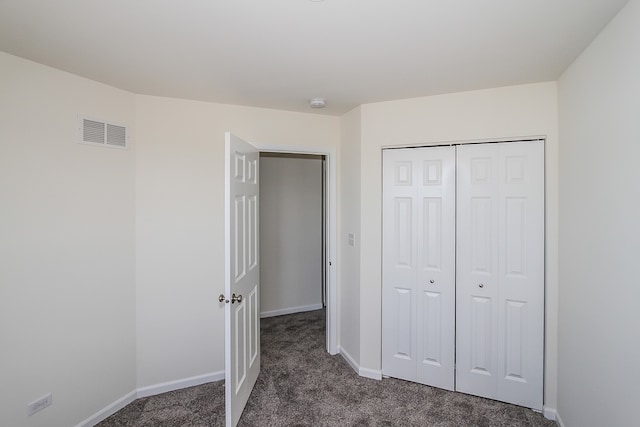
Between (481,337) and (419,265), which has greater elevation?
(419,265)

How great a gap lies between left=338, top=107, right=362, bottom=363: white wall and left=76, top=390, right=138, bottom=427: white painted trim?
72.0 inches

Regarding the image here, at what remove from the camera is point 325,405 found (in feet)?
7.70

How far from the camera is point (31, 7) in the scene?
1362 mm

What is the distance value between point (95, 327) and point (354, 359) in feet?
6.83

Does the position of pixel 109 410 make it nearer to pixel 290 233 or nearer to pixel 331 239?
pixel 331 239

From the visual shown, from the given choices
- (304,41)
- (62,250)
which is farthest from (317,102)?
(62,250)

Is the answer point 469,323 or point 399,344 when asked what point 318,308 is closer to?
point 399,344

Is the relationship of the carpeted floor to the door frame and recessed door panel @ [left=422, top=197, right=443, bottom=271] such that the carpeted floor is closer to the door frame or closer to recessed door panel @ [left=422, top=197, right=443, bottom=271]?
the door frame

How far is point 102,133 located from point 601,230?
311cm

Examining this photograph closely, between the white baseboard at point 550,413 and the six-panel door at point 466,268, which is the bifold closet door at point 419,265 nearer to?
the six-panel door at point 466,268

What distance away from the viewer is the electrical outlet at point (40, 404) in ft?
6.07

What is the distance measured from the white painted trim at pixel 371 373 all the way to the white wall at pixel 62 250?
1.86 m

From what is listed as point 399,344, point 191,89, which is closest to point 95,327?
point 191,89

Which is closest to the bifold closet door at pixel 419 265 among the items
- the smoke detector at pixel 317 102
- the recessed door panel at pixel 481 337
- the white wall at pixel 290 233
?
the recessed door panel at pixel 481 337
